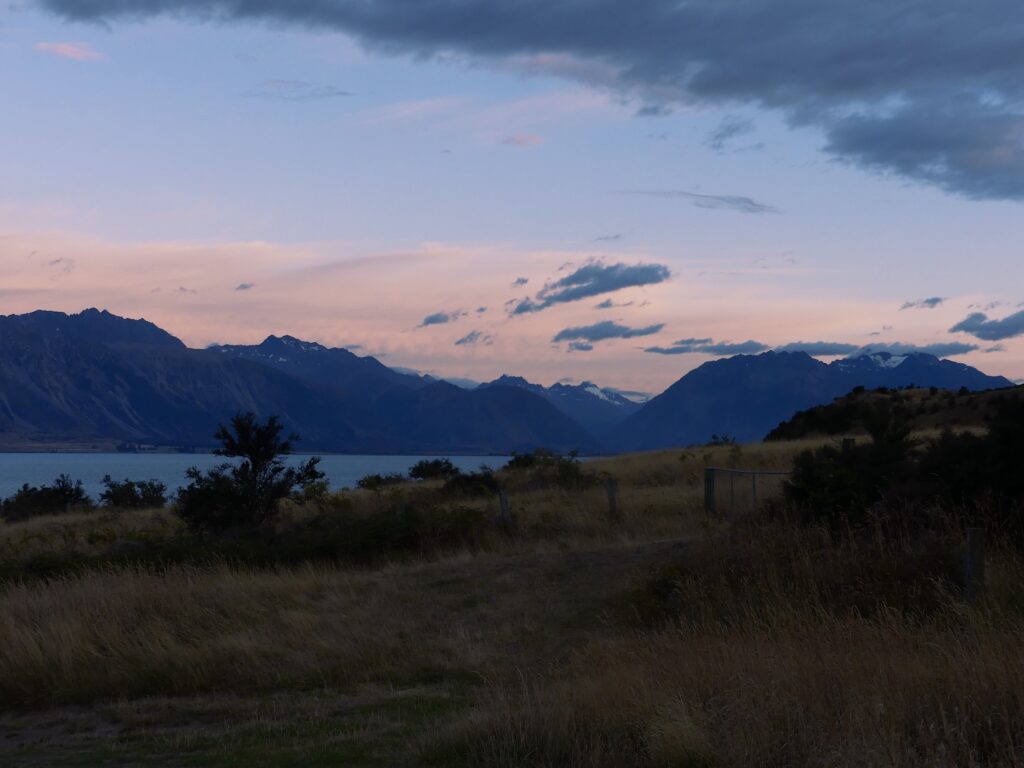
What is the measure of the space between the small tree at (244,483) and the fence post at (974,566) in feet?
58.5

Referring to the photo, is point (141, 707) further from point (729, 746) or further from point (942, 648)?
point (942, 648)

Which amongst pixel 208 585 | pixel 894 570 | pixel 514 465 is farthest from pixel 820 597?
pixel 514 465

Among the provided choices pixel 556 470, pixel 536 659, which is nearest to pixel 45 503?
pixel 556 470

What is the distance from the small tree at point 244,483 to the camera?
1046 inches

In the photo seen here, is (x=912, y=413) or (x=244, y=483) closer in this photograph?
(x=244, y=483)

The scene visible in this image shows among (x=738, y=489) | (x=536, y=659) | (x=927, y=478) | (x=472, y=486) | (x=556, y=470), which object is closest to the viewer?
(x=536, y=659)

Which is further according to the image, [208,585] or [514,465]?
[514,465]

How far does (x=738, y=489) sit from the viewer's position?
26.8 meters

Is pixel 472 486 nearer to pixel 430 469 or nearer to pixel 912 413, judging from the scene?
pixel 430 469

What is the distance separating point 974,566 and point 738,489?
15.9 metres

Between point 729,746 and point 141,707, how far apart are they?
635cm

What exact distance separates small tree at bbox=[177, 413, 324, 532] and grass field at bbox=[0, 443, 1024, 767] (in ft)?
26.2

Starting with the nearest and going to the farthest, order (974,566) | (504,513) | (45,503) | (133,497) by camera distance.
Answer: (974,566), (504,513), (133,497), (45,503)

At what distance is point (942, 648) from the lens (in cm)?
850
